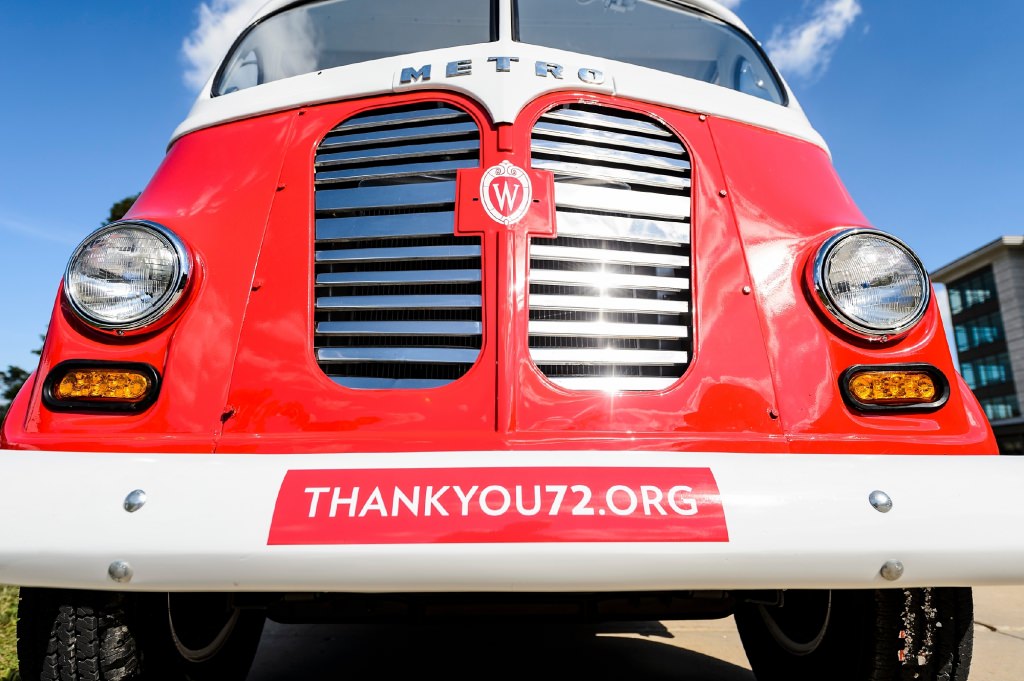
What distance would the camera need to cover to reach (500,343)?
1740 millimetres

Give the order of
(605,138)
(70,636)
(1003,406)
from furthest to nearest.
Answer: (1003,406) → (605,138) → (70,636)

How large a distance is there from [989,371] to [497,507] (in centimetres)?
5519

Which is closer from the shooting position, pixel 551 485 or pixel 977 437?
Result: pixel 551 485

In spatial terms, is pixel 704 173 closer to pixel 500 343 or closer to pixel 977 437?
pixel 500 343

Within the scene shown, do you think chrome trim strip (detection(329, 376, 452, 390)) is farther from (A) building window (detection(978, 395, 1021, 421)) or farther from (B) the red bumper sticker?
(A) building window (detection(978, 395, 1021, 421))

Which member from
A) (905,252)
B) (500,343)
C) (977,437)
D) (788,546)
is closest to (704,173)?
(905,252)

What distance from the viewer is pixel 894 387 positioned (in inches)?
68.1

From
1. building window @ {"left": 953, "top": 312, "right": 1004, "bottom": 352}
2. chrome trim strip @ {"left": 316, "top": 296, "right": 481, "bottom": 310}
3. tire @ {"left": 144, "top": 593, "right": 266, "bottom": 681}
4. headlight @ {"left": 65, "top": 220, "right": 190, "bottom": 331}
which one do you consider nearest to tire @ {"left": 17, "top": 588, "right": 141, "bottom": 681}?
tire @ {"left": 144, "top": 593, "right": 266, "bottom": 681}

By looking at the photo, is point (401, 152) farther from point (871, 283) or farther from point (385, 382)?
point (871, 283)

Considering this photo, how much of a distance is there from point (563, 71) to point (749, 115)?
0.64m

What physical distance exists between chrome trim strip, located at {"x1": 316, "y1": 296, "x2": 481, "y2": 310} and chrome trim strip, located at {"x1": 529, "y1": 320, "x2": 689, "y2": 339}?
169 mm

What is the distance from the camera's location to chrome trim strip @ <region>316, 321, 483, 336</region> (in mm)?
1788

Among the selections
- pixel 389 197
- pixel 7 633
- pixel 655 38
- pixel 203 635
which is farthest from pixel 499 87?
pixel 7 633

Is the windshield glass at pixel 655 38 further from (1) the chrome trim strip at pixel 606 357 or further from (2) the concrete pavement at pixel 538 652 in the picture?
(2) the concrete pavement at pixel 538 652
